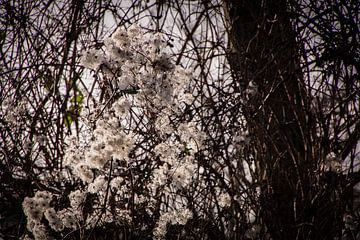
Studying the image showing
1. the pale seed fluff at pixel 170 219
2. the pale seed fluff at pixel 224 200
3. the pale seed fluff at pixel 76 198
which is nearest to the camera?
the pale seed fluff at pixel 76 198

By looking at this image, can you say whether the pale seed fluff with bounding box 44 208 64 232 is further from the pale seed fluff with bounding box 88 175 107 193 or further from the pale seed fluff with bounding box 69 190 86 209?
the pale seed fluff with bounding box 88 175 107 193

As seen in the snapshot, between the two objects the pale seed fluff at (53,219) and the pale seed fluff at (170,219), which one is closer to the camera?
the pale seed fluff at (53,219)

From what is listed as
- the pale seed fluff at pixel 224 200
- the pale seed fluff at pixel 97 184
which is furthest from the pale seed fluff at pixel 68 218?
the pale seed fluff at pixel 224 200

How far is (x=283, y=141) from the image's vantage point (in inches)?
84.5

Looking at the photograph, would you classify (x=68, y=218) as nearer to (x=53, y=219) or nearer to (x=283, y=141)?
(x=53, y=219)

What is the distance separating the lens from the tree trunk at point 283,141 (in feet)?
6.98

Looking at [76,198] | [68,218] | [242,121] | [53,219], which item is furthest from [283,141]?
[53,219]

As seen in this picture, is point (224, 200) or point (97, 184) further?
point (224, 200)

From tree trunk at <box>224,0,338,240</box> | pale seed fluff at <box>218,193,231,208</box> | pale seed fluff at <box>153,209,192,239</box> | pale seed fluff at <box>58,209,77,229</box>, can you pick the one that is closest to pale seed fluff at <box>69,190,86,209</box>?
pale seed fluff at <box>58,209,77,229</box>

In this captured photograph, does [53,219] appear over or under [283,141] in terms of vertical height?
under

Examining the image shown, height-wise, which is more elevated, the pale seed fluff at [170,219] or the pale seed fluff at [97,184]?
the pale seed fluff at [97,184]

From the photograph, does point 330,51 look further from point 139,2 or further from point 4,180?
point 4,180

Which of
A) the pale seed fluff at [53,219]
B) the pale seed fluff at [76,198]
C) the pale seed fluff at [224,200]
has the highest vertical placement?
the pale seed fluff at [224,200]

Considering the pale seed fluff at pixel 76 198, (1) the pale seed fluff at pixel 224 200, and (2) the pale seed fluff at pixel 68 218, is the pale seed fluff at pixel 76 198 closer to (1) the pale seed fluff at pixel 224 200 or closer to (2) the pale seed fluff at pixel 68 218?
(2) the pale seed fluff at pixel 68 218
